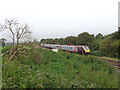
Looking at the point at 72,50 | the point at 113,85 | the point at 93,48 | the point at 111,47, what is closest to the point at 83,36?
the point at 93,48

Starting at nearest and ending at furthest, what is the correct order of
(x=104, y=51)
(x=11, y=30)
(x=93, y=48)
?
(x=11, y=30) < (x=104, y=51) < (x=93, y=48)

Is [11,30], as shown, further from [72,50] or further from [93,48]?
Result: [93,48]

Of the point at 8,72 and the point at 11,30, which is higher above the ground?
the point at 11,30

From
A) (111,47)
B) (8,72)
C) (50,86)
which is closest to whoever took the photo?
(50,86)

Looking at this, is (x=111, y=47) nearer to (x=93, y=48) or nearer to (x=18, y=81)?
(x=93, y=48)

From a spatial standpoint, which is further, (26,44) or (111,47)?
(111,47)

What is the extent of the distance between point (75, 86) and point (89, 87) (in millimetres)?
488

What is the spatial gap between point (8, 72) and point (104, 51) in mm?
20575

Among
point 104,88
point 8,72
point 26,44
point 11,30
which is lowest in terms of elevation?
point 104,88

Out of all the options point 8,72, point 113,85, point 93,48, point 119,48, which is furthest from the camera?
point 93,48

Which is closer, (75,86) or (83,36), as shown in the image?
(75,86)

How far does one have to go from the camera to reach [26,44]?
1026 centimetres

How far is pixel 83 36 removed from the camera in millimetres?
37094

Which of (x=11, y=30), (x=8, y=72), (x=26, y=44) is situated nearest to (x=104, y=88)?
(x=8, y=72)
